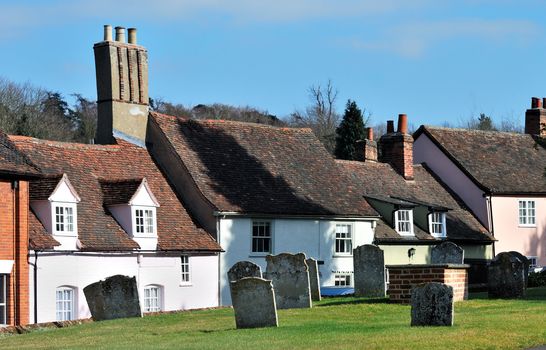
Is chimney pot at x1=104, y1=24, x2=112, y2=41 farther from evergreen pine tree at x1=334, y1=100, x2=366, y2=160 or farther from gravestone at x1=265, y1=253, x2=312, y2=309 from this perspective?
evergreen pine tree at x1=334, y1=100, x2=366, y2=160

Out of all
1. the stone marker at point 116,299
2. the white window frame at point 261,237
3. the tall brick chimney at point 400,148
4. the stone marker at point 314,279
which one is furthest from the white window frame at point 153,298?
the tall brick chimney at point 400,148

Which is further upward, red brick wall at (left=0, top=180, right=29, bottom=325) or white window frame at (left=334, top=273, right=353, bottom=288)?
red brick wall at (left=0, top=180, right=29, bottom=325)

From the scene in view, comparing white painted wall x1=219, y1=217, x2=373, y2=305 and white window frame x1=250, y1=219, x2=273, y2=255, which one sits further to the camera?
white window frame x1=250, y1=219, x2=273, y2=255

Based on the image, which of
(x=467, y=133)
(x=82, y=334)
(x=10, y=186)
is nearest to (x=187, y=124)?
(x=10, y=186)

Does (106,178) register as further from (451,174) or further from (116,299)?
(451,174)

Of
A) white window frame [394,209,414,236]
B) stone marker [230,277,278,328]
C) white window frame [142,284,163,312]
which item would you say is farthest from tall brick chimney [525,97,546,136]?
stone marker [230,277,278,328]

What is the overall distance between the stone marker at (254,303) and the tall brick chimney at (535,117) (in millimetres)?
46771

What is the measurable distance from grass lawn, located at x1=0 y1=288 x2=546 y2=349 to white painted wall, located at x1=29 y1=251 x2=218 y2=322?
378 inches

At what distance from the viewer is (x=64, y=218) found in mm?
44969

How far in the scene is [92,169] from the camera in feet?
164

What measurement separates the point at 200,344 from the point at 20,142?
25.2 m

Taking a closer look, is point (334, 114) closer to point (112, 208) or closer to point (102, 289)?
point (112, 208)

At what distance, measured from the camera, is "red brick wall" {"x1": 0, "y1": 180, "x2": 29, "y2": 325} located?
41.8m

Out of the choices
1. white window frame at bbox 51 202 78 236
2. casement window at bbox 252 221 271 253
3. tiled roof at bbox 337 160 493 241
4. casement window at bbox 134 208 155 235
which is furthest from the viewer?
tiled roof at bbox 337 160 493 241
